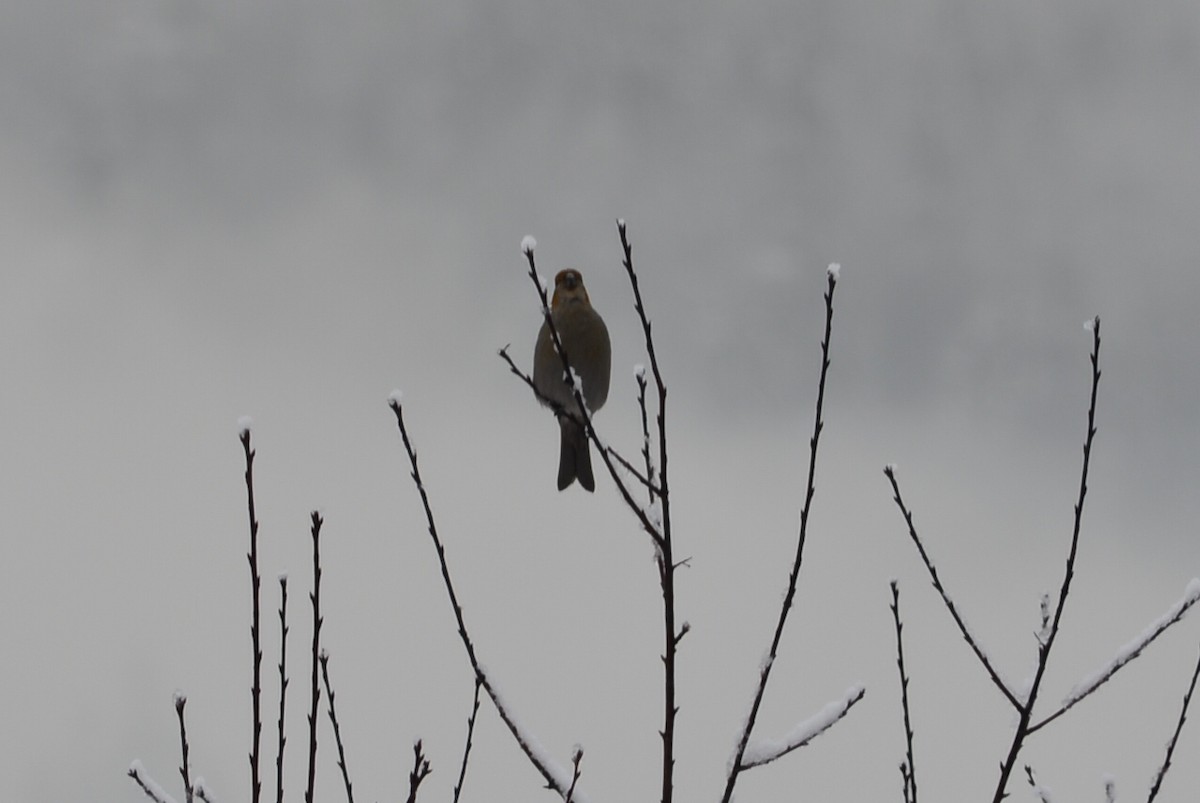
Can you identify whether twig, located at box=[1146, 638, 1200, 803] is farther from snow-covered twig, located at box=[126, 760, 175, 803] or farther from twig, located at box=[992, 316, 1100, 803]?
snow-covered twig, located at box=[126, 760, 175, 803]

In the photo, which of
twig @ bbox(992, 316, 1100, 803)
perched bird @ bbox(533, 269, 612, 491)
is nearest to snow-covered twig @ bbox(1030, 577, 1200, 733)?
twig @ bbox(992, 316, 1100, 803)

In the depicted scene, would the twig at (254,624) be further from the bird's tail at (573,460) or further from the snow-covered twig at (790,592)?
the bird's tail at (573,460)

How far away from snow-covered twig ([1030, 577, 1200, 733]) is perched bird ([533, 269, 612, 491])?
14.5 ft

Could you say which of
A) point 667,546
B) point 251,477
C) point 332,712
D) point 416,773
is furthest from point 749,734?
point 251,477

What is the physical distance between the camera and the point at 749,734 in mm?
2691

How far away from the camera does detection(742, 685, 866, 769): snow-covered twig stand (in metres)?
2.82

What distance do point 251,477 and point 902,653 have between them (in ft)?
5.86

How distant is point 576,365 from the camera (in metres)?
7.32

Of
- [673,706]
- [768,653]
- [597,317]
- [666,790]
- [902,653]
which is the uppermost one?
[597,317]

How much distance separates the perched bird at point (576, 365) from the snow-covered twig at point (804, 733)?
4.36 meters

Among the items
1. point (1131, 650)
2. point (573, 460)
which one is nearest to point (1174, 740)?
point (1131, 650)

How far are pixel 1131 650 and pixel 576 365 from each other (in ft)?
15.3

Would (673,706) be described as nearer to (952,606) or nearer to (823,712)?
(823,712)

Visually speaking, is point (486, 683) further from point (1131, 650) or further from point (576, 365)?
point (576, 365)
